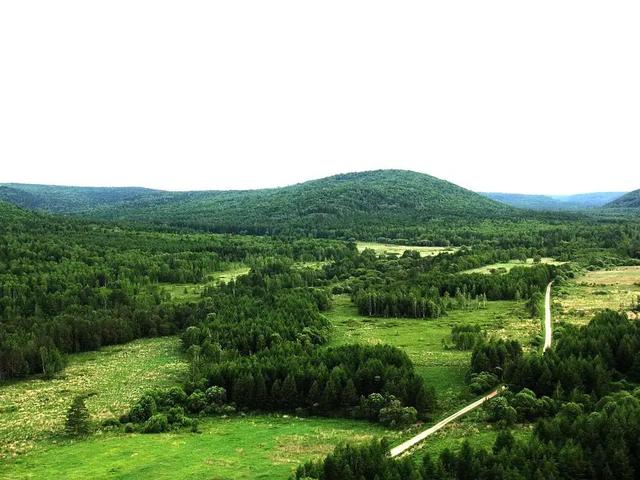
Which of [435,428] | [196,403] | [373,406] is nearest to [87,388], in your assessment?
[196,403]

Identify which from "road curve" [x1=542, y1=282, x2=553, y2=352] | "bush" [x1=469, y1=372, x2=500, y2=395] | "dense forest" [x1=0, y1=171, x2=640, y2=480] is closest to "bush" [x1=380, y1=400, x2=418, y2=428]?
"dense forest" [x1=0, y1=171, x2=640, y2=480]

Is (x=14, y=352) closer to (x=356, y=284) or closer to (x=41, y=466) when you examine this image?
(x=41, y=466)

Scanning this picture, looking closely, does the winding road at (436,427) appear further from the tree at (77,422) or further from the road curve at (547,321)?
the tree at (77,422)

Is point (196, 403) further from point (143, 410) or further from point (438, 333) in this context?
point (438, 333)

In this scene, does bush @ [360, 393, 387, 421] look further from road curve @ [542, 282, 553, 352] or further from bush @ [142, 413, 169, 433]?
road curve @ [542, 282, 553, 352]

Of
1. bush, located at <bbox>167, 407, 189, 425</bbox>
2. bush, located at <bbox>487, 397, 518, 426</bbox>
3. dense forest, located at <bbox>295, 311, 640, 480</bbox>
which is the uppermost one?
dense forest, located at <bbox>295, 311, 640, 480</bbox>

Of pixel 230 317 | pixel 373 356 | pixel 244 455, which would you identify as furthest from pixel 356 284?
pixel 244 455

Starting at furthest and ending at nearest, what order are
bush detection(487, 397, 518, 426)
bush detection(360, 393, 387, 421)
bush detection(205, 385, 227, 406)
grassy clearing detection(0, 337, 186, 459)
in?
bush detection(205, 385, 227, 406) < grassy clearing detection(0, 337, 186, 459) < bush detection(360, 393, 387, 421) < bush detection(487, 397, 518, 426)
